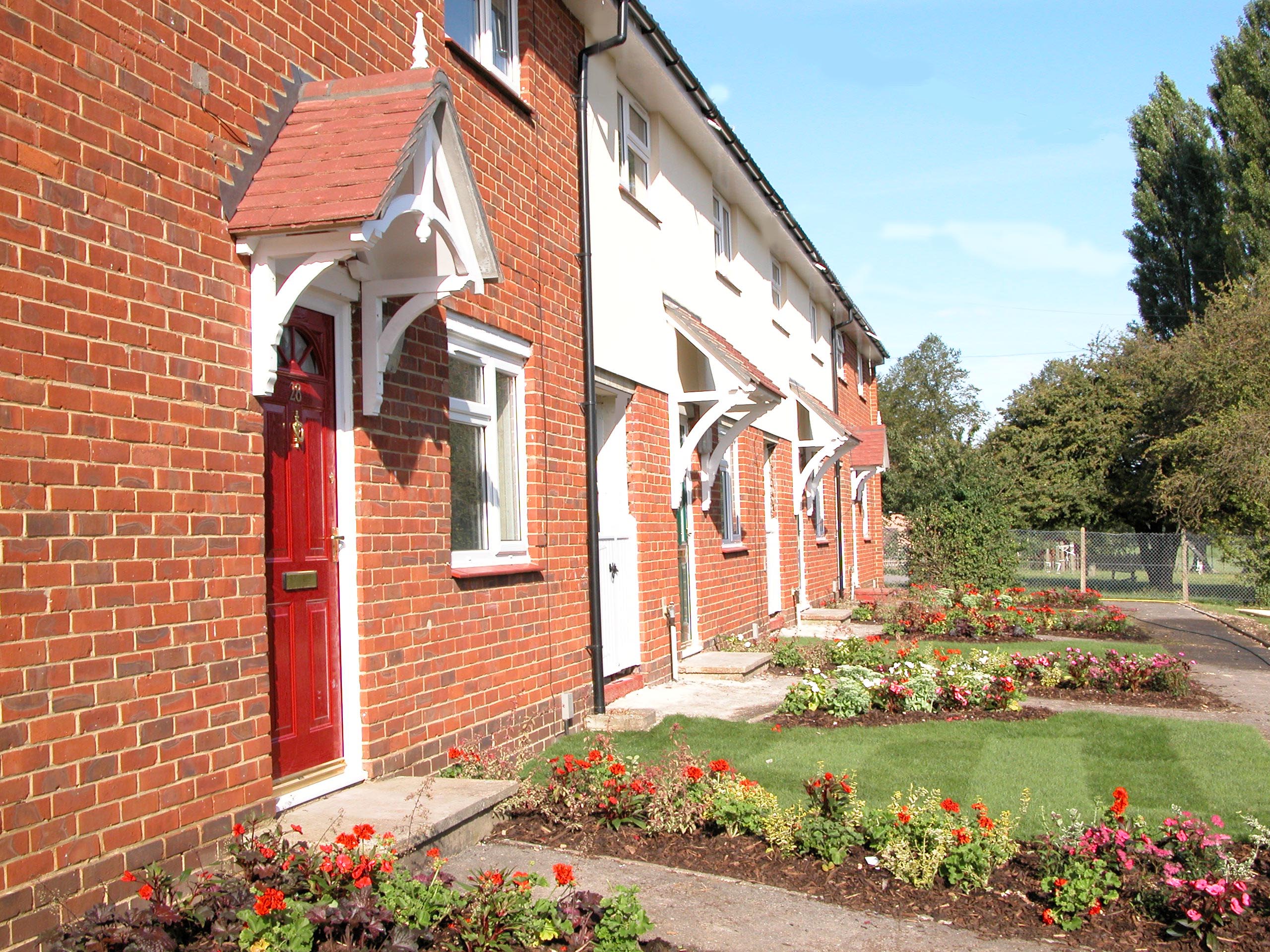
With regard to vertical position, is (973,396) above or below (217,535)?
above

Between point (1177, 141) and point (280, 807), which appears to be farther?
point (1177, 141)

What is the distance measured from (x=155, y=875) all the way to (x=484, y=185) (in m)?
5.15

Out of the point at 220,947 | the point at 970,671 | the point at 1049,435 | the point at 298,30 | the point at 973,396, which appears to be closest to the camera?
the point at 220,947

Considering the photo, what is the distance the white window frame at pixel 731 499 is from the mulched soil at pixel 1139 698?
480 centimetres

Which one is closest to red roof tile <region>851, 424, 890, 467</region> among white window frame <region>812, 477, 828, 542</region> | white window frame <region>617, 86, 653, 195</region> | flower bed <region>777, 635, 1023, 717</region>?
white window frame <region>812, 477, 828, 542</region>

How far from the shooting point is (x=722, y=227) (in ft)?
52.0

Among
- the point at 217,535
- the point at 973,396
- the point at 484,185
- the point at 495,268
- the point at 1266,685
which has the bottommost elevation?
the point at 1266,685

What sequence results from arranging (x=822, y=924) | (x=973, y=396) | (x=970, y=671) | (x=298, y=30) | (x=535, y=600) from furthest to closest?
1. (x=973, y=396)
2. (x=970, y=671)
3. (x=535, y=600)
4. (x=298, y=30)
5. (x=822, y=924)

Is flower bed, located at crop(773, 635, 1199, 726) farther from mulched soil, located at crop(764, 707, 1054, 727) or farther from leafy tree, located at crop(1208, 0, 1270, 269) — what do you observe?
leafy tree, located at crop(1208, 0, 1270, 269)

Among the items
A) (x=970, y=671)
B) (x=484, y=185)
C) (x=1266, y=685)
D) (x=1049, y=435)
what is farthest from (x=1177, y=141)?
(x=484, y=185)

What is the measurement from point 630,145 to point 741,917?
28.8 feet

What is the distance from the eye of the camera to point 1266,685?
39.0ft

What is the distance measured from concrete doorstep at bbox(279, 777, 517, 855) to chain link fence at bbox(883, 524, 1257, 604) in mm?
20915

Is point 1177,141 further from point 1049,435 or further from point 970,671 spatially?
point 970,671
